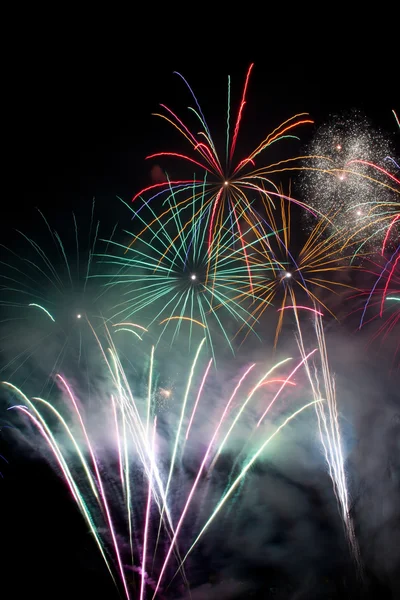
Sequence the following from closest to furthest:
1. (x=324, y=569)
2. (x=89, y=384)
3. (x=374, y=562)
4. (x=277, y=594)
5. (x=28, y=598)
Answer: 1. (x=28, y=598)
2. (x=89, y=384)
3. (x=277, y=594)
4. (x=324, y=569)
5. (x=374, y=562)

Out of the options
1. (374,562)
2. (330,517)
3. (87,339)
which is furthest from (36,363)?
(374,562)

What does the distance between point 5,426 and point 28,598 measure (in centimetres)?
1098

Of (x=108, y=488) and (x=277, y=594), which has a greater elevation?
(x=108, y=488)

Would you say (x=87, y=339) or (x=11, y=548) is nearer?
(x=11, y=548)

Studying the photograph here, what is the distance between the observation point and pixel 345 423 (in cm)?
3114

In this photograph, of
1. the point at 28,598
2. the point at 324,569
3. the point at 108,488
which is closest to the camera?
the point at 28,598

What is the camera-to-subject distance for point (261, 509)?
29125 mm

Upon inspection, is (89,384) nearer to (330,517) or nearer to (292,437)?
(292,437)

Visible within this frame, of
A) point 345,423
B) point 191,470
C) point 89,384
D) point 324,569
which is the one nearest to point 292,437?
point 345,423

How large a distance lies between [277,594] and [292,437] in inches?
537

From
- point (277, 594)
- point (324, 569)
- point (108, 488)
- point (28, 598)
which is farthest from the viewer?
point (324, 569)

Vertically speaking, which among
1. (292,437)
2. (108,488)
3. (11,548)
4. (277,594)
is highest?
(292,437)

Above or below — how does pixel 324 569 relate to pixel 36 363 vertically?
below

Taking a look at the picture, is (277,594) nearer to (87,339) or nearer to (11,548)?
(11,548)
